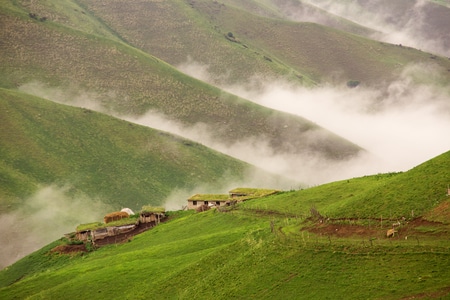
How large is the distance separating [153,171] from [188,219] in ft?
251

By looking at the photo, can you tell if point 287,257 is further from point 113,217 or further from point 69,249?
point 113,217

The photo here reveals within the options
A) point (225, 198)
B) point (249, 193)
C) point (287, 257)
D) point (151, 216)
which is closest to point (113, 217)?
point (151, 216)

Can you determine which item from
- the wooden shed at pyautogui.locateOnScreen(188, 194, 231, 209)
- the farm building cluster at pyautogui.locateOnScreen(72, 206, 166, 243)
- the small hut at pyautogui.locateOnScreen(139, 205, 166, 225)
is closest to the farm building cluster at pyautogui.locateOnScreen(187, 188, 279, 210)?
the wooden shed at pyautogui.locateOnScreen(188, 194, 231, 209)

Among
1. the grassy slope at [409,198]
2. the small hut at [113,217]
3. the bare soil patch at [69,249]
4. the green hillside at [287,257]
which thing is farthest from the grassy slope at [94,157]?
the grassy slope at [409,198]

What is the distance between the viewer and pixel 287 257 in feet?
155

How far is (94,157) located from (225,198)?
7015cm

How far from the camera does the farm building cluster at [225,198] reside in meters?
91.5

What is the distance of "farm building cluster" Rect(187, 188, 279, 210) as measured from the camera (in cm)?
9150

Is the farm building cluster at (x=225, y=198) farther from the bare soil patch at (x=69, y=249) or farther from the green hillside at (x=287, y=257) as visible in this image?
the bare soil patch at (x=69, y=249)

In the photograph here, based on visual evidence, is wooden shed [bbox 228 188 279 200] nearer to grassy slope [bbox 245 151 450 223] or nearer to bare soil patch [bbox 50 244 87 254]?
bare soil patch [bbox 50 244 87 254]

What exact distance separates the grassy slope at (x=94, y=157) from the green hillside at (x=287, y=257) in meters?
65.8

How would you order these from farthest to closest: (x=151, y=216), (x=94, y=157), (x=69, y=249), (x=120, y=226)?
(x=94, y=157)
(x=151, y=216)
(x=120, y=226)
(x=69, y=249)

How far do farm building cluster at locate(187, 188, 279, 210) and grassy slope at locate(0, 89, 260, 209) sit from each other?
44087mm

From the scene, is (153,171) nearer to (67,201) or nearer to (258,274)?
(67,201)
